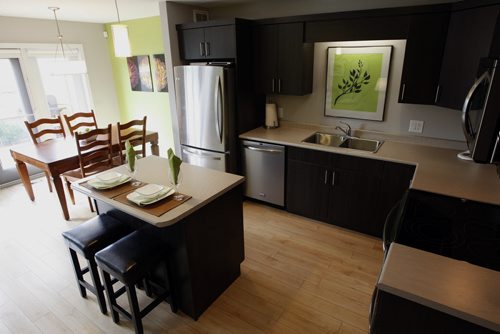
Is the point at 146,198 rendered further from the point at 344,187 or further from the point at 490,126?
the point at 344,187

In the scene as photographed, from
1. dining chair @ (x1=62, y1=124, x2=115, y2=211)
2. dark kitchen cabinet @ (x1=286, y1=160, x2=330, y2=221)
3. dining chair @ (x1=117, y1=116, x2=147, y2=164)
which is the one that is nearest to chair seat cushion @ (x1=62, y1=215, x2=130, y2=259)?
dining chair @ (x1=62, y1=124, x2=115, y2=211)

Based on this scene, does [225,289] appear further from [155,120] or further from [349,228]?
[155,120]

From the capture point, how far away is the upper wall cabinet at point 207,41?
3162 mm

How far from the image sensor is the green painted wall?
186 inches

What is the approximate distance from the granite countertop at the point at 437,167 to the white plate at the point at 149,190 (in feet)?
5.10

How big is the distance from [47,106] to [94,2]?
2.23 metres

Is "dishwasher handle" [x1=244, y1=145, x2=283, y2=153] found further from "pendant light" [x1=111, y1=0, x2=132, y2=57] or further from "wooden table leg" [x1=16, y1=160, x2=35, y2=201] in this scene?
"wooden table leg" [x1=16, y1=160, x2=35, y2=201]

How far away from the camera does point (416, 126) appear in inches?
115

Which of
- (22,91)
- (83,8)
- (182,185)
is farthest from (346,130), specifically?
(22,91)

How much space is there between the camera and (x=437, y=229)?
4.74 ft

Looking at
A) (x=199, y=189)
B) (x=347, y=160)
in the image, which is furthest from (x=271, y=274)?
(x=347, y=160)

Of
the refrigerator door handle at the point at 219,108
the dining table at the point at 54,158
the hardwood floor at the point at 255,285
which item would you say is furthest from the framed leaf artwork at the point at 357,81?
the dining table at the point at 54,158

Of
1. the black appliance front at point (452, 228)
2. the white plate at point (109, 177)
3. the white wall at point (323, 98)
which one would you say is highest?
the white wall at point (323, 98)

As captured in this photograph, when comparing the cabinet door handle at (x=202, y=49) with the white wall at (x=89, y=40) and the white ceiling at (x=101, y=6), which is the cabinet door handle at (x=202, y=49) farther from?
the white wall at (x=89, y=40)
